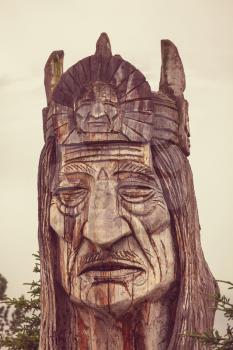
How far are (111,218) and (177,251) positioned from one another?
76 centimetres

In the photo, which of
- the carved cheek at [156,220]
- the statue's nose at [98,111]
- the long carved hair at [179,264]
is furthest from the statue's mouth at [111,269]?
the statue's nose at [98,111]

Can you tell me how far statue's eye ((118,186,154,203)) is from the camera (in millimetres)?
7359

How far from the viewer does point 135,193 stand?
739cm

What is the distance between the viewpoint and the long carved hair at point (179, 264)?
742cm

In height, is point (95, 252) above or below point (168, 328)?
above

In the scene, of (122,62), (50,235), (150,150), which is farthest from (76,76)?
(50,235)

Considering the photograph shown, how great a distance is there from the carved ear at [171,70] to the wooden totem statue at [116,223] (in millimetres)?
204

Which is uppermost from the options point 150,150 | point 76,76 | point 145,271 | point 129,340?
point 76,76

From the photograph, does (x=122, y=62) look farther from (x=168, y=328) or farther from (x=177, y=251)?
(x=168, y=328)

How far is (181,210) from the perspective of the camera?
7523 mm

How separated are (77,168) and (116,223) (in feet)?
2.26

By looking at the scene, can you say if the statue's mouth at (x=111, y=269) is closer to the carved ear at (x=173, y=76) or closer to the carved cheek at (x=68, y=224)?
the carved cheek at (x=68, y=224)

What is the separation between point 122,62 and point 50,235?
72.7 inches

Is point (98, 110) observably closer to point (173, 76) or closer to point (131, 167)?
point (131, 167)
